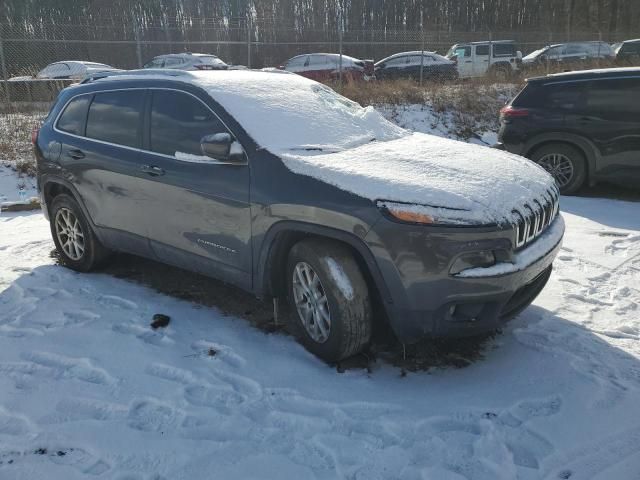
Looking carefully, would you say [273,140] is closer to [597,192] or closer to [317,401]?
[317,401]

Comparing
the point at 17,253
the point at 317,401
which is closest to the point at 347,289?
the point at 317,401

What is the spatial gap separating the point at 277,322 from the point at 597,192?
19.7ft

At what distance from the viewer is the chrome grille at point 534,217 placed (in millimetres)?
3248

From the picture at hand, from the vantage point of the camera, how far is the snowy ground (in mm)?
2678

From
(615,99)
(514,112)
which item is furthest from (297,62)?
(615,99)

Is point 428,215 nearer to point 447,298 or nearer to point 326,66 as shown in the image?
point 447,298

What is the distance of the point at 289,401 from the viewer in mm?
3166

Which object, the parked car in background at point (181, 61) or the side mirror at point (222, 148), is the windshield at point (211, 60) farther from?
the side mirror at point (222, 148)

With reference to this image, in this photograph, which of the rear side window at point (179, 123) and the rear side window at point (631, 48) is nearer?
the rear side window at point (179, 123)

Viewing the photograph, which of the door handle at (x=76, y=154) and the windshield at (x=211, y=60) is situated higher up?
the windshield at (x=211, y=60)

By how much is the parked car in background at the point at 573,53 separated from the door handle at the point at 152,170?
18.6m

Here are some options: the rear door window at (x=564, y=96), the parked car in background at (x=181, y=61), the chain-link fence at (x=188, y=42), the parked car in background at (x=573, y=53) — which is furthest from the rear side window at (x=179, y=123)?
the parked car in background at (x=573, y=53)

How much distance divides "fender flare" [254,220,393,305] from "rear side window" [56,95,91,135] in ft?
7.70

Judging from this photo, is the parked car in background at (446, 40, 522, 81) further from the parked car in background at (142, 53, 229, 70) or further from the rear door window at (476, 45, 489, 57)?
the parked car in background at (142, 53, 229, 70)
